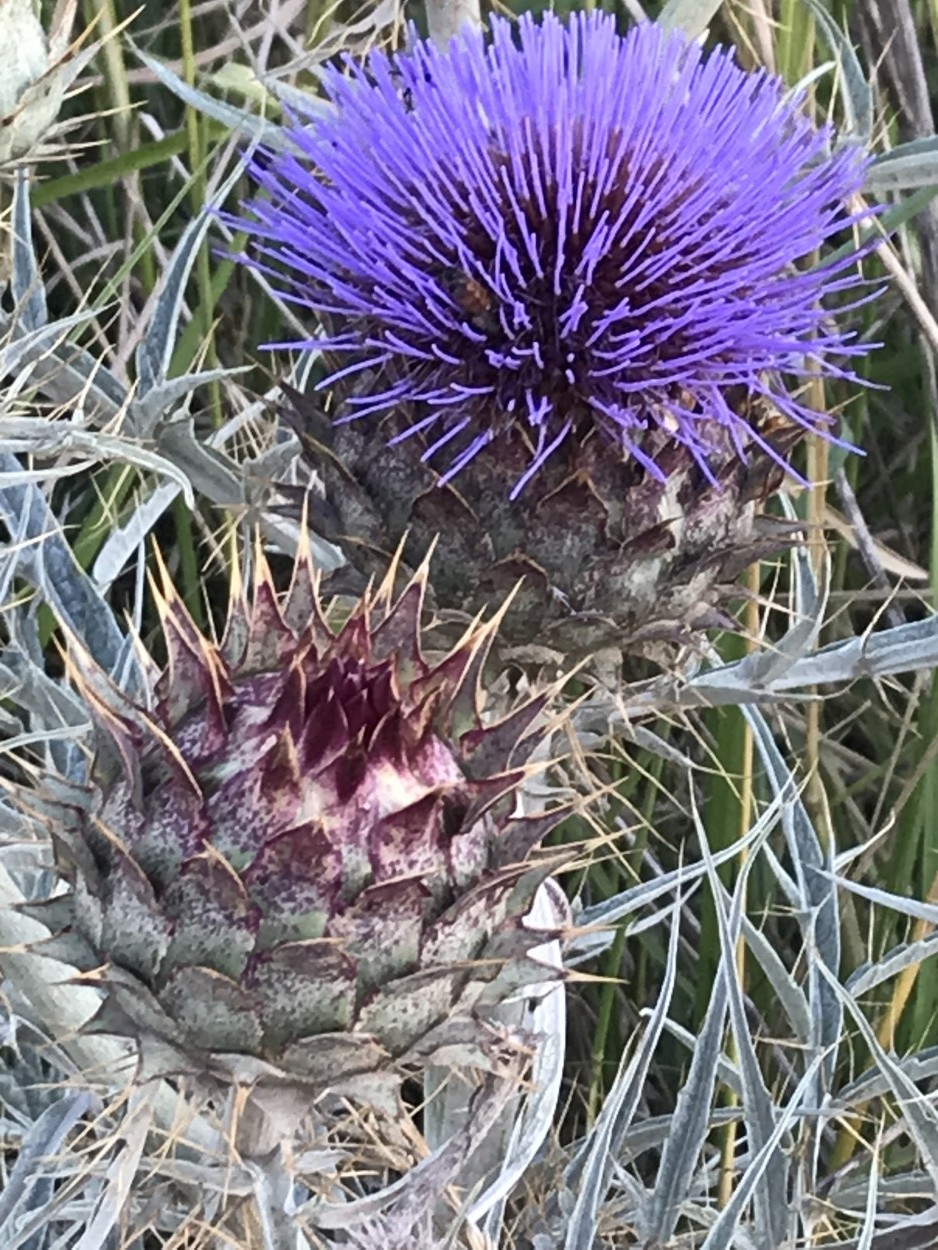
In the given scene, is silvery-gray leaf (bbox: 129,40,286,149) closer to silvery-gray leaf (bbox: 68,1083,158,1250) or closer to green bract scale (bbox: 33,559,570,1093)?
green bract scale (bbox: 33,559,570,1093)

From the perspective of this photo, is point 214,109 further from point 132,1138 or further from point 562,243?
point 132,1138

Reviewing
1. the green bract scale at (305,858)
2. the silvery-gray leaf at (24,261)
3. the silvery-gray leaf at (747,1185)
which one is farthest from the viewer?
the silvery-gray leaf at (24,261)

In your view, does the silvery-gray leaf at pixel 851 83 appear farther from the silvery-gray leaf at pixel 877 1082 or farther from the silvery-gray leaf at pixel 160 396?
the silvery-gray leaf at pixel 877 1082

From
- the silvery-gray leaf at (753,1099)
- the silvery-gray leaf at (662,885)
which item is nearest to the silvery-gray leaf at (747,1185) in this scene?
the silvery-gray leaf at (753,1099)

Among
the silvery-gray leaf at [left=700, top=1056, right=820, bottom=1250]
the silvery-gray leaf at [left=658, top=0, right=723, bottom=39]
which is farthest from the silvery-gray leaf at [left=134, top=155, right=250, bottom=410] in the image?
the silvery-gray leaf at [left=700, top=1056, right=820, bottom=1250]

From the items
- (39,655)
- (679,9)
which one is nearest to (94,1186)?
(39,655)

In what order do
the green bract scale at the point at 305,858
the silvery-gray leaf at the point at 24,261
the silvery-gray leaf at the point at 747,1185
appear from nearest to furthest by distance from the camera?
1. the green bract scale at the point at 305,858
2. the silvery-gray leaf at the point at 747,1185
3. the silvery-gray leaf at the point at 24,261
